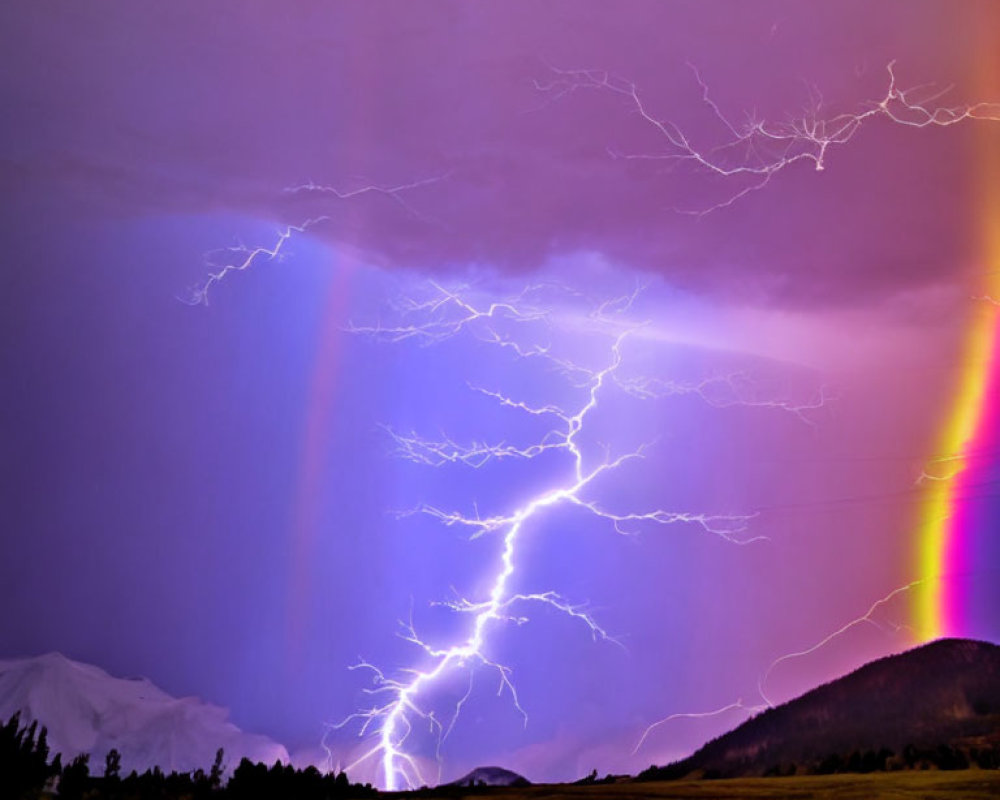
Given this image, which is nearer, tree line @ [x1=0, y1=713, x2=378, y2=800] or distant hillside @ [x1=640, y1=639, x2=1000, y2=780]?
tree line @ [x1=0, y1=713, x2=378, y2=800]

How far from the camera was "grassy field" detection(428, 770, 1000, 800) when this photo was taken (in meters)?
6.98

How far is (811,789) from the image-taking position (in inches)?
297

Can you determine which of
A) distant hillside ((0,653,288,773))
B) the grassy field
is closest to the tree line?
the grassy field

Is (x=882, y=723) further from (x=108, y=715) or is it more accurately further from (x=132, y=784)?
(x=108, y=715)

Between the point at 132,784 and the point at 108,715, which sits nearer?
the point at 132,784

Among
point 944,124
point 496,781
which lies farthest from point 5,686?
point 944,124

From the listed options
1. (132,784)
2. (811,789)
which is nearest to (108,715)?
(132,784)

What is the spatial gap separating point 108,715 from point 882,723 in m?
13.5

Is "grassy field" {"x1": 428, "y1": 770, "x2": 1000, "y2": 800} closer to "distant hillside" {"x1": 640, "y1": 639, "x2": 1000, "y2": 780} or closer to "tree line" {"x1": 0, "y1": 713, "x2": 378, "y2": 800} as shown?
"distant hillside" {"x1": 640, "y1": 639, "x2": 1000, "y2": 780}

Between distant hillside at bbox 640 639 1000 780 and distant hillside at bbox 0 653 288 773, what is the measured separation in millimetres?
7377

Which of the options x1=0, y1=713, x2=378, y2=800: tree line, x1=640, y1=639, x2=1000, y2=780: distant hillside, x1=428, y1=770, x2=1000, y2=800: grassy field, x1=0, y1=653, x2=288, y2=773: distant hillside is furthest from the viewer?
x1=0, y1=653, x2=288, y2=773: distant hillside

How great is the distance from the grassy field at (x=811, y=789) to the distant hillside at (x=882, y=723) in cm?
110

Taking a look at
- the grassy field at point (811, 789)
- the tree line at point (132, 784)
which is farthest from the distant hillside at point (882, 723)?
the tree line at point (132, 784)

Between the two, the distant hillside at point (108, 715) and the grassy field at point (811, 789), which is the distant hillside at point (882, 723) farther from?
the distant hillside at point (108, 715)
